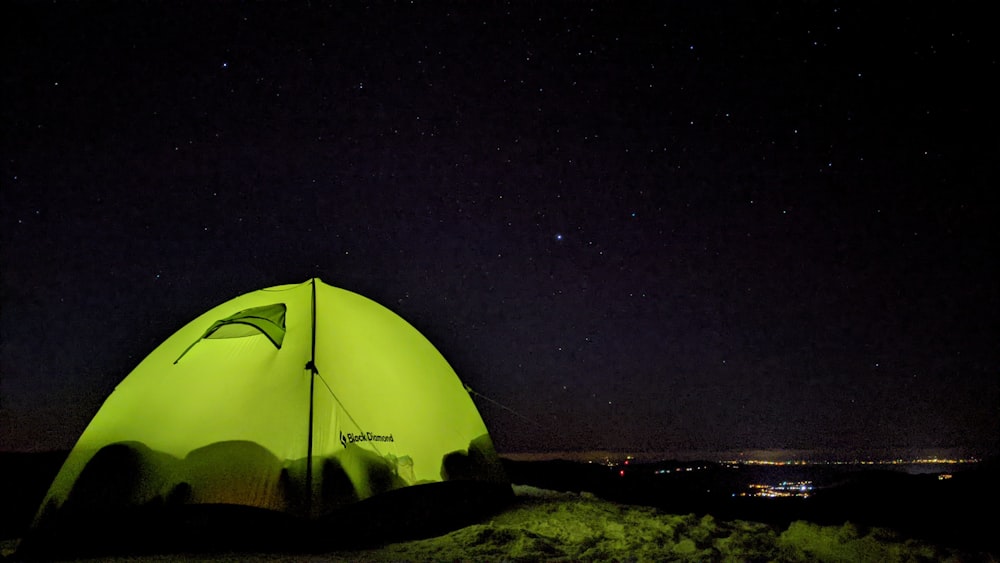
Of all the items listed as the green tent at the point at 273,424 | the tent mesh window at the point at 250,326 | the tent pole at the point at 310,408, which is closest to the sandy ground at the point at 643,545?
the tent pole at the point at 310,408

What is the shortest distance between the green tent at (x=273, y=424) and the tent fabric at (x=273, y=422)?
0.01m

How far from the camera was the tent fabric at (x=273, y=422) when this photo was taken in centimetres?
621

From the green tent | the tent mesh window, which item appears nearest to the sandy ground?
the green tent

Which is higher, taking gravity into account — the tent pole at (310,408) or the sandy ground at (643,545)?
the tent pole at (310,408)

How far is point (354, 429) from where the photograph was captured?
6.79 meters

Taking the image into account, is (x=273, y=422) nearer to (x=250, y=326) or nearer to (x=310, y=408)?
(x=310, y=408)

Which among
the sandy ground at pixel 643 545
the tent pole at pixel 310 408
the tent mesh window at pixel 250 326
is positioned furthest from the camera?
the tent mesh window at pixel 250 326

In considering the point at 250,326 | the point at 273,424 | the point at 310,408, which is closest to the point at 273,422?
the point at 273,424

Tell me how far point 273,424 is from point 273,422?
0.08ft

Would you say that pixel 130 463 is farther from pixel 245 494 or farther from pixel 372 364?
pixel 372 364

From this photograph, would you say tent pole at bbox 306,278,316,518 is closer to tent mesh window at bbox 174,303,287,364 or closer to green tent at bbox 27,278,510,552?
green tent at bbox 27,278,510,552

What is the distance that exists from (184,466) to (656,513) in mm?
5929

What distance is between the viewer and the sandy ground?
5.62m

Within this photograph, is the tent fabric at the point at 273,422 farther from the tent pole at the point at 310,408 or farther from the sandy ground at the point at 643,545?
the sandy ground at the point at 643,545
